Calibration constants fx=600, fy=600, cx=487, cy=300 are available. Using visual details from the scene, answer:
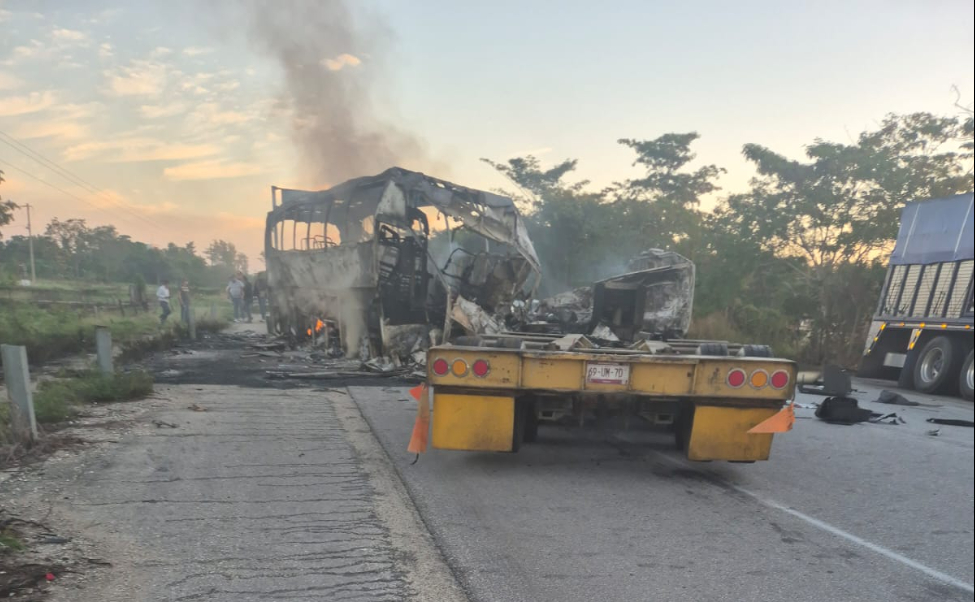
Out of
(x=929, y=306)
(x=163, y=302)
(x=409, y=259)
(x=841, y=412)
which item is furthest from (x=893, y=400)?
(x=163, y=302)

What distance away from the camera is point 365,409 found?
7.01m

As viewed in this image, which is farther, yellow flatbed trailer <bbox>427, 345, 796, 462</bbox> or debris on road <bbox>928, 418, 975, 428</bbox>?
debris on road <bbox>928, 418, 975, 428</bbox>

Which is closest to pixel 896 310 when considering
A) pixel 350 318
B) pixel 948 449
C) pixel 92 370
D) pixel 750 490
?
pixel 948 449

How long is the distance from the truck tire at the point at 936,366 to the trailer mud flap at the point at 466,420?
9.64 m

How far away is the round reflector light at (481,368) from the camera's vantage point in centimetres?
436

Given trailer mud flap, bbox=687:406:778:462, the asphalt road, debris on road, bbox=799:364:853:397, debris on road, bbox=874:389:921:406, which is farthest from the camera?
debris on road, bbox=874:389:921:406

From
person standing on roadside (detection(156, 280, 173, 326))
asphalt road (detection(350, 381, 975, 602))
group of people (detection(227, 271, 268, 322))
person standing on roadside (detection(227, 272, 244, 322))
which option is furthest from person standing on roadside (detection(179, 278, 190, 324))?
asphalt road (detection(350, 381, 975, 602))

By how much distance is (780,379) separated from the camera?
4.29 metres

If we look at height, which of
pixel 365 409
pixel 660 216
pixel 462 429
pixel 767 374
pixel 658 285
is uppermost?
pixel 660 216

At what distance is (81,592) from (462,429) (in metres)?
2.46

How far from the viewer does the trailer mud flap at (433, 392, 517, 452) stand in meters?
4.44

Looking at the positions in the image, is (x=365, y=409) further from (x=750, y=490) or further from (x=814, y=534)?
(x=814, y=534)

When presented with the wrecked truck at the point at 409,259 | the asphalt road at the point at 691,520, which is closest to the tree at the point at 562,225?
the wrecked truck at the point at 409,259

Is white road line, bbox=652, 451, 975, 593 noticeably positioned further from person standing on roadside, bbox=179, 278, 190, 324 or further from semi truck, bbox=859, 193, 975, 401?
person standing on roadside, bbox=179, 278, 190, 324
